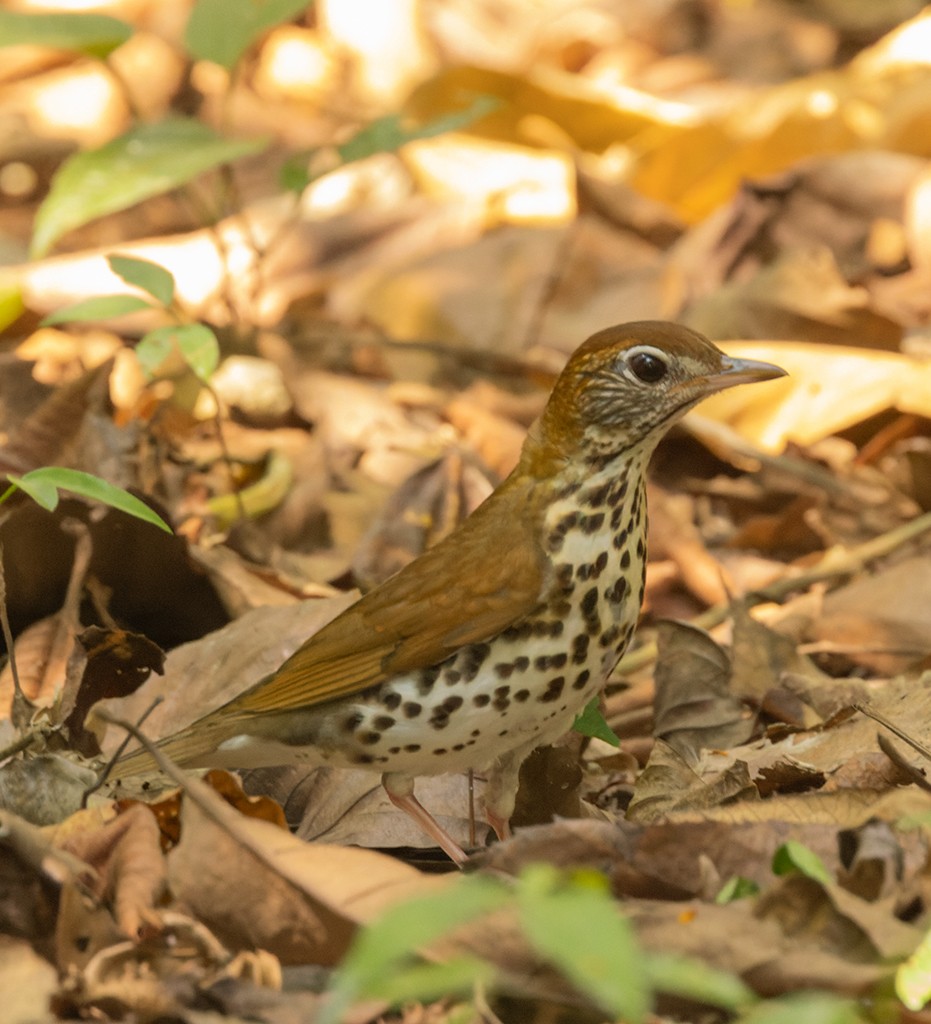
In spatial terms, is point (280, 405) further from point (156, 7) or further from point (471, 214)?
point (156, 7)

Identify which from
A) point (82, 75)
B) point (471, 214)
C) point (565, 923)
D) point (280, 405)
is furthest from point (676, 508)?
point (82, 75)

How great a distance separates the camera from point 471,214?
28.0ft

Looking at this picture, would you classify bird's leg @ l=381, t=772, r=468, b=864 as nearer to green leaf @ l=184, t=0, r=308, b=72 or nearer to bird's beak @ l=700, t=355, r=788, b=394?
bird's beak @ l=700, t=355, r=788, b=394

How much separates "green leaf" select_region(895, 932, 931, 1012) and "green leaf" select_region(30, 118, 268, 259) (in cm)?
389

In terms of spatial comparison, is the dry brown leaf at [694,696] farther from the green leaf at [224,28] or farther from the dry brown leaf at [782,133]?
the dry brown leaf at [782,133]

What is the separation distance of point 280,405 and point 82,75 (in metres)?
4.87

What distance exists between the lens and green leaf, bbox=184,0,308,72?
6.21 metres

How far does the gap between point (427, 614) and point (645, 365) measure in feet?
2.49

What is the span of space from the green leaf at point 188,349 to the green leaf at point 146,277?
0.32 ft

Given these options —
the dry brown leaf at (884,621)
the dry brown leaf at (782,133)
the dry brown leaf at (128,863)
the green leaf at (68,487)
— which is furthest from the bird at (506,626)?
the dry brown leaf at (782,133)

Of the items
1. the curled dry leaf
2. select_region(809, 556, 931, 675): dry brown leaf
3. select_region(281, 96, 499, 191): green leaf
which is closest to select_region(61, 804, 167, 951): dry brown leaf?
the curled dry leaf

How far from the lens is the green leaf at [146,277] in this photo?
181 inches

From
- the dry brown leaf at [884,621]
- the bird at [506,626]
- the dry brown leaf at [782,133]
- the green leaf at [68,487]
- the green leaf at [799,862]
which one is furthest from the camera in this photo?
the dry brown leaf at [782,133]

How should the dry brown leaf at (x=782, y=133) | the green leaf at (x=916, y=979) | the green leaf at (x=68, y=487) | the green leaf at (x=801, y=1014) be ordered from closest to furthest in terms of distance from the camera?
the green leaf at (x=801, y=1014) < the green leaf at (x=916, y=979) < the green leaf at (x=68, y=487) < the dry brown leaf at (x=782, y=133)
